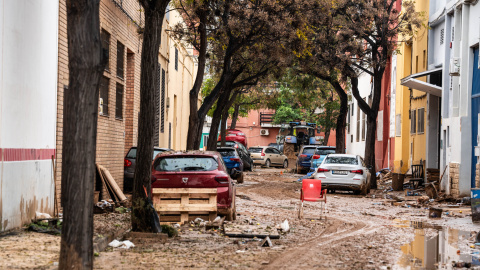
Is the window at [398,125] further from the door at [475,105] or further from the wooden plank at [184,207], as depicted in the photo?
the wooden plank at [184,207]

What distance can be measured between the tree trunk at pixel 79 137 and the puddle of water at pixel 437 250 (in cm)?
406

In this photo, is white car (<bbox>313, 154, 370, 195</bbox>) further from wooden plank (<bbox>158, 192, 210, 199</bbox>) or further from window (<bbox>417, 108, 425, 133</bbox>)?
wooden plank (<bbox>158, 192, 210, 199</bbox>)

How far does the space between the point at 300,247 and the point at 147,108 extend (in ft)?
11.8

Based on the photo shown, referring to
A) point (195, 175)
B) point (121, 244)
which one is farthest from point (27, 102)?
point (195, 175)

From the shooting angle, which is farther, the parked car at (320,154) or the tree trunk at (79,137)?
the parked car at (320,154)

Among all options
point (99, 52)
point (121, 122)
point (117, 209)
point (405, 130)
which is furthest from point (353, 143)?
point (99, 52)

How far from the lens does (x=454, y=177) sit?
22.4 meters

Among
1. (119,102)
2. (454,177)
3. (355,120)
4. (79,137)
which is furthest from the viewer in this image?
(355,120)

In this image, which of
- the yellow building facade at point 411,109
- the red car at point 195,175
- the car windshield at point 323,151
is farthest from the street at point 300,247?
the car windshield at point 323,151

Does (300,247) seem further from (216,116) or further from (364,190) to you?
(216,116)

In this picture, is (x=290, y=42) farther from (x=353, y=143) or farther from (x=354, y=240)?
(x=353, y=143)

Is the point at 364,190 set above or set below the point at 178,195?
below

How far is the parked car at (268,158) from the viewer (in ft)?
164

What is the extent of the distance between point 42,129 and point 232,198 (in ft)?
13.0
